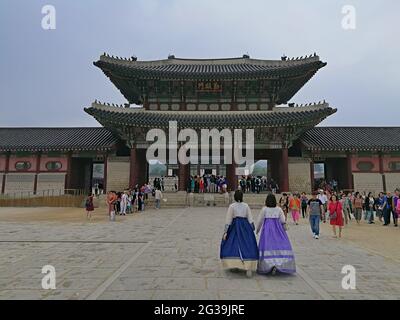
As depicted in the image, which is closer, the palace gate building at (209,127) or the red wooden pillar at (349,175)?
the palace gate building at (209,127)

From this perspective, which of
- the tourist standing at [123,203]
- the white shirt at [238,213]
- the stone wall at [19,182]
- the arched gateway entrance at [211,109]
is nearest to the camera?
the white shirt at [238,213]

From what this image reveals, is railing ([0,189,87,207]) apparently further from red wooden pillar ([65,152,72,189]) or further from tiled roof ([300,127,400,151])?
tiled roof ([300,127,400,151])

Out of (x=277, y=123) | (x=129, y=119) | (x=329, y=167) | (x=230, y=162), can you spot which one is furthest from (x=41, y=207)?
(x=329, y=167)

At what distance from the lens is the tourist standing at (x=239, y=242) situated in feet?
16.4

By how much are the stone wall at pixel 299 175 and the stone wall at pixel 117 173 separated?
1309 centimetres

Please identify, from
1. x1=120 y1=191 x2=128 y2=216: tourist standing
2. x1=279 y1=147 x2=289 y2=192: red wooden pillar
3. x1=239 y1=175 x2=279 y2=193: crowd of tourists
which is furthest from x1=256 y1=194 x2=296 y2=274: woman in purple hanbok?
x1=239 y1=175 x2=279 y2=193: crowd of tourists

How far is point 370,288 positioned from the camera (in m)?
4.50

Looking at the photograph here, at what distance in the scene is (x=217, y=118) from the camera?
797 inches

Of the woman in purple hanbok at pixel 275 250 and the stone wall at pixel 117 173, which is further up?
the stone wall at pixel 117 173

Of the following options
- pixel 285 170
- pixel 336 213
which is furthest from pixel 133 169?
pixel 336 213

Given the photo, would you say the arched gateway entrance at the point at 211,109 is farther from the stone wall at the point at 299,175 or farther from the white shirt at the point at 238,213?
the white shirt at the point at 238,213

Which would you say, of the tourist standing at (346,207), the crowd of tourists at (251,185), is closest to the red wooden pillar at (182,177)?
the crowd of tourists at (251,185)

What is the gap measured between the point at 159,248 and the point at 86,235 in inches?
134
